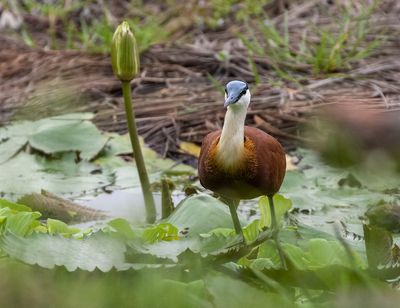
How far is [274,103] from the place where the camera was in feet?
17.4

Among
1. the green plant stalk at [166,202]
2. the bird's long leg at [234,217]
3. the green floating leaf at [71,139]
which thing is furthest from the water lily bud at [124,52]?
the green floating leaf at [71,139]

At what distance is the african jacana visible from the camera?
2.84m

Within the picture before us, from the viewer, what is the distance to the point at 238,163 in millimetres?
2836

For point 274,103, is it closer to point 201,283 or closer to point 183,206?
point 183,206

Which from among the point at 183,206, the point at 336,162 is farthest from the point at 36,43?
the point at 336,162

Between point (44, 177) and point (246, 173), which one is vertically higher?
point (246, 173)

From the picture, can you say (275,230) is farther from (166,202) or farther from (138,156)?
(138,156)

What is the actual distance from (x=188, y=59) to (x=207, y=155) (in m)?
3.22

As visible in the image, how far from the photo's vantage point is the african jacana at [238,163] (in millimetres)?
2842

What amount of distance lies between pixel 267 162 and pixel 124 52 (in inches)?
28.7

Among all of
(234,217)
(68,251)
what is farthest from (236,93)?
(68,251)

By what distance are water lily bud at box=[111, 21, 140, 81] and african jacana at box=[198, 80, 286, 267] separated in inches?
20.4

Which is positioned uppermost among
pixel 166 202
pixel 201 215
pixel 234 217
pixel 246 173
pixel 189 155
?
pixel 246 173

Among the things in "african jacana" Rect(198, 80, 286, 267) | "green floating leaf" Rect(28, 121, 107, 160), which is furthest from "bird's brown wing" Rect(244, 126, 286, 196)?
"green floating leaf" Rect(28, 121, 107, 160)
